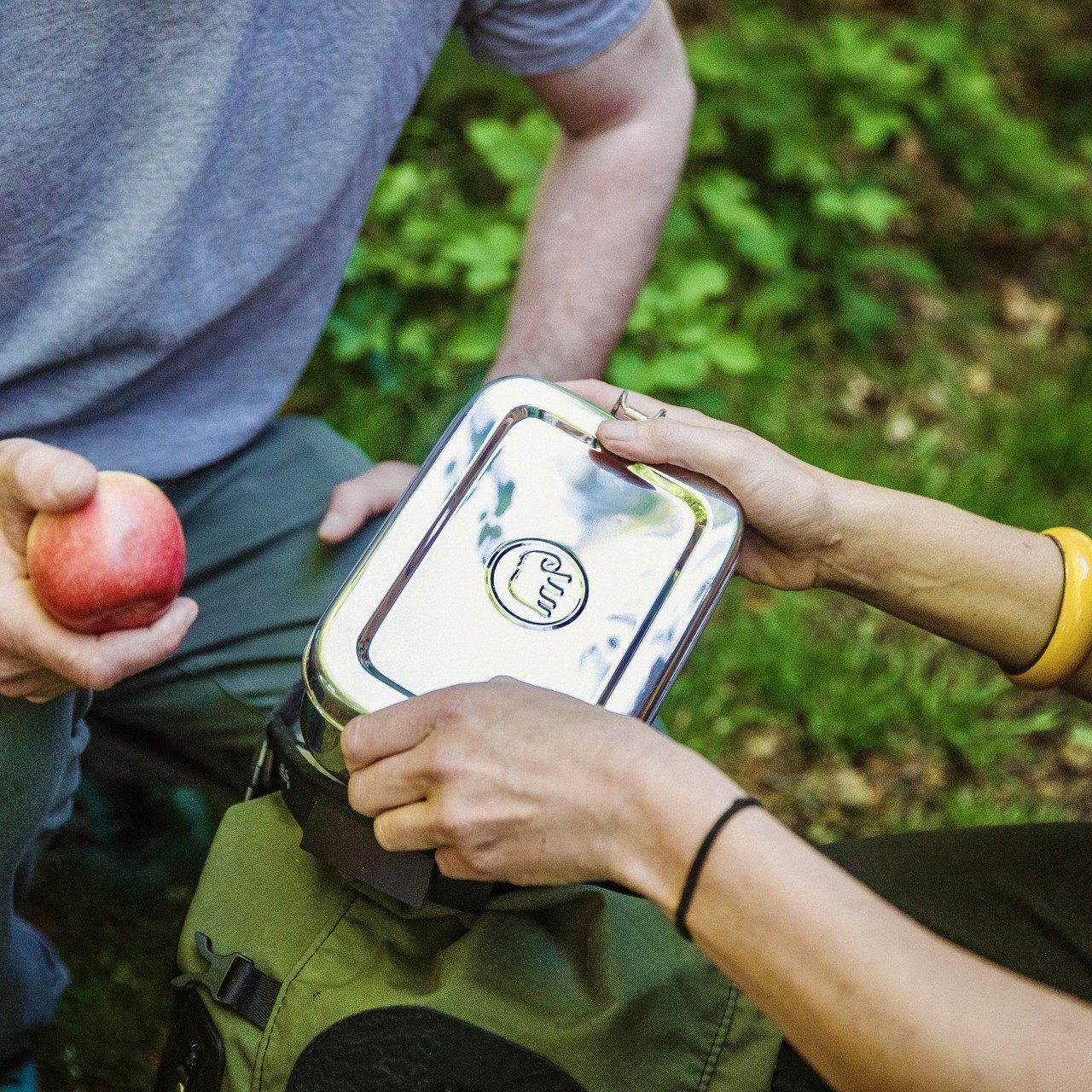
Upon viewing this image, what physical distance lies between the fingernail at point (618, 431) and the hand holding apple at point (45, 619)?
18.6 inches

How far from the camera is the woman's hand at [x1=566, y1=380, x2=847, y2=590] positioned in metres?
1.16

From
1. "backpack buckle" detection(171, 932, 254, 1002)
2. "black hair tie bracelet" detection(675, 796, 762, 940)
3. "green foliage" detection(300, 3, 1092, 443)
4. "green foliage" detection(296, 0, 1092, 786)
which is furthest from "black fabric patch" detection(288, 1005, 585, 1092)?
"green foliage" detection(300, 3, 1092, 443)

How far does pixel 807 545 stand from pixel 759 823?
504mm

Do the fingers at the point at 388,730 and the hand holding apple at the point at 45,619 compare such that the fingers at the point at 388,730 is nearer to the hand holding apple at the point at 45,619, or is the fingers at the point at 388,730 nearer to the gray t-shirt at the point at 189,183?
the hand holding apple at the point at 45,619

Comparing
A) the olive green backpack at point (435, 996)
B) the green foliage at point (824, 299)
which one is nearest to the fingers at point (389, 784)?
the olive green backpack at point (435, 996)

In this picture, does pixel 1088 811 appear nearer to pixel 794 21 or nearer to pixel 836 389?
pixel 836 389

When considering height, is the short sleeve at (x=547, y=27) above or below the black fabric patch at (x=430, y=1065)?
above

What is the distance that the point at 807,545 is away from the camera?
4.29 ft

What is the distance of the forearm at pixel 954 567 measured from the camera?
4.18ft

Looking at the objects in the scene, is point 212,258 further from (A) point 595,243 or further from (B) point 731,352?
(B) point 731,352

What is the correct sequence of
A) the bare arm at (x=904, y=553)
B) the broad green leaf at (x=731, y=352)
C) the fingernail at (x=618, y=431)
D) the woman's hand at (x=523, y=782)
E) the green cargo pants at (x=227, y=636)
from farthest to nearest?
the broad green leaf at (x=731, y=352) < the green cargo pants at (x=227, y=636) < the bare arm at (x=904, y=553) < the fingernail at (x=618, y=431) < the woman's hand at (x=523, y=782)

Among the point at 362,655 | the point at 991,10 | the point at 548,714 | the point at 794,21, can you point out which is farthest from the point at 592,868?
the point at 991,10

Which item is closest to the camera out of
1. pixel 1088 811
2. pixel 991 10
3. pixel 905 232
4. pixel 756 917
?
pixel 756 917

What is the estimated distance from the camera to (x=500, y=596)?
107 cm
